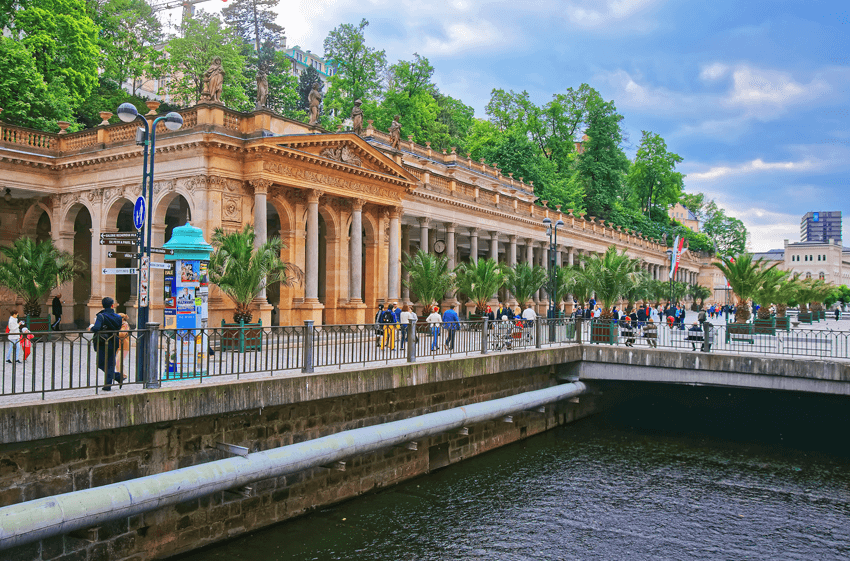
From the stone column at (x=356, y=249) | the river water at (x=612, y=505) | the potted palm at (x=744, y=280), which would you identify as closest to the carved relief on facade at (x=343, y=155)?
the stone column at (x=356, y=249)

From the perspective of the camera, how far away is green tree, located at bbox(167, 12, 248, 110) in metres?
46.9

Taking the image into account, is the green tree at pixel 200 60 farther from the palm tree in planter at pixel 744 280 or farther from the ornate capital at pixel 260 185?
the palm tree in planter at pixel 744 280

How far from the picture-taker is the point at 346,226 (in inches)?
1154

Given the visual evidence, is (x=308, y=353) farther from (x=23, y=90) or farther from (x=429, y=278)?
(x=23, y=90)

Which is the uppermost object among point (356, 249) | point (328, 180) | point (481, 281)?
point (328, 180)

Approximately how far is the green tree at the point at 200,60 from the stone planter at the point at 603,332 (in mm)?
32794

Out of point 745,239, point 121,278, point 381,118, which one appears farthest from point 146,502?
point 745,239

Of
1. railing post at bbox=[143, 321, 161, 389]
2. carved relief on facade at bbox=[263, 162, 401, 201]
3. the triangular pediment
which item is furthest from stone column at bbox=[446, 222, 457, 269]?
railing post at bbox=[143, 321, 161, 389]

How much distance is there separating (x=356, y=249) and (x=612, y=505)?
58.1ft

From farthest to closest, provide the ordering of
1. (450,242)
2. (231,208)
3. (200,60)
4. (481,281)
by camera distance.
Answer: (200,60)
(450,242)
(481,281)
(231,208)

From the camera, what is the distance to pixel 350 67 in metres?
55.3

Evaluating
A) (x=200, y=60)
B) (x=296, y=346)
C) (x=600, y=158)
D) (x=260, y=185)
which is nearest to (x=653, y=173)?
(x=600, y=158)

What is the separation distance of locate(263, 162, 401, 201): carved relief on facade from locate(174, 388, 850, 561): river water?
13.1 metres

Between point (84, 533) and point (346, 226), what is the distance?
21.0m
